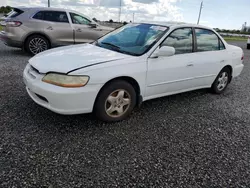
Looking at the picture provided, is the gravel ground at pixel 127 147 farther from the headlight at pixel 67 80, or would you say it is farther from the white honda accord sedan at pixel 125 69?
the headlight at pixel 67 80

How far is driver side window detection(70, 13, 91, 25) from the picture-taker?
332 inches

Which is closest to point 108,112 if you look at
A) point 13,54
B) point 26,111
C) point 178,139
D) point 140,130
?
point 140,130

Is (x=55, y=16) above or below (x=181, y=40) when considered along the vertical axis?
above

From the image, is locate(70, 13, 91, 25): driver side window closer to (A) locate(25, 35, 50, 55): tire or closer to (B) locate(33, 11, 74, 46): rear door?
(B) locate(33, 11, 74, 46): rear door

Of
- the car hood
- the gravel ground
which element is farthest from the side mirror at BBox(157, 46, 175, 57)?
the gravel ground

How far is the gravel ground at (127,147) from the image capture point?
234 cm

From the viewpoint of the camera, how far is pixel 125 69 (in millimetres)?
3334

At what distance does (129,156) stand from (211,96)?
306 cm

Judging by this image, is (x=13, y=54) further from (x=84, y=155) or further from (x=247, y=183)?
(x=247, y=183)

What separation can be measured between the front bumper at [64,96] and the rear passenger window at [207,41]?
2397 millimetres

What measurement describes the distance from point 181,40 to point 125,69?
145 cm

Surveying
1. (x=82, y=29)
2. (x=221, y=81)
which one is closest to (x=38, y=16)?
(x=82, y=29)

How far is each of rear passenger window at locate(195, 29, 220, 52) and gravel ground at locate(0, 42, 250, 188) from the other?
1.21 m

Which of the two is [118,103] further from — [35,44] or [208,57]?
[35,44]
